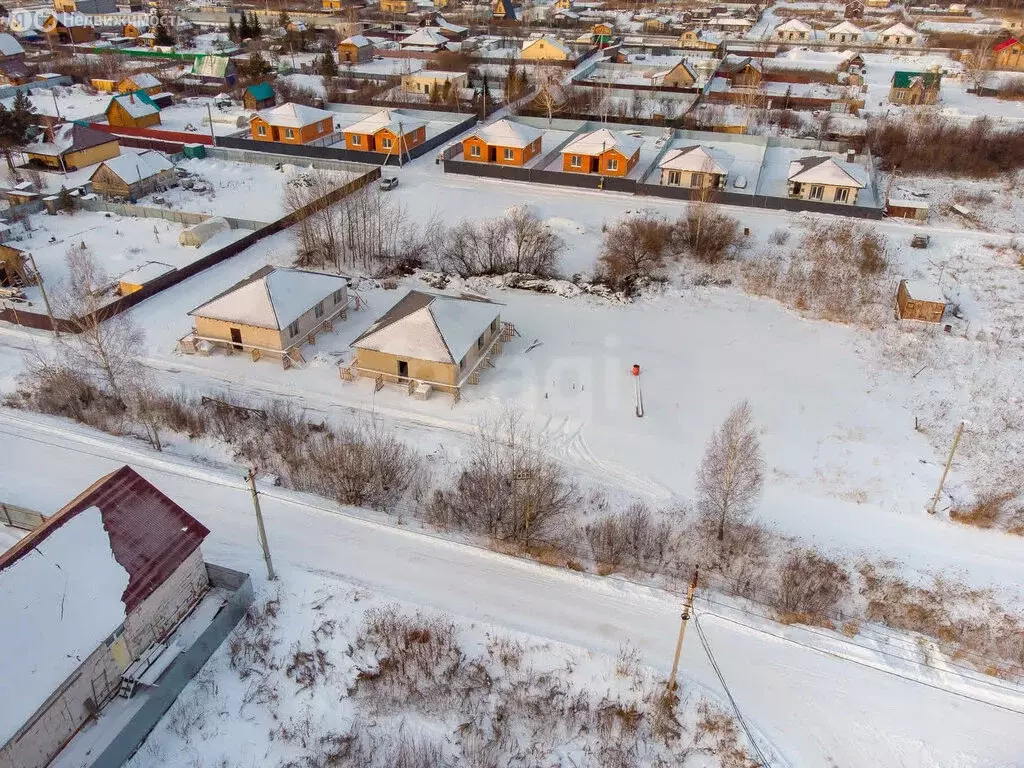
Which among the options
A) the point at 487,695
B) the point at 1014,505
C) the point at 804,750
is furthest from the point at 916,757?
the point at 1014,505

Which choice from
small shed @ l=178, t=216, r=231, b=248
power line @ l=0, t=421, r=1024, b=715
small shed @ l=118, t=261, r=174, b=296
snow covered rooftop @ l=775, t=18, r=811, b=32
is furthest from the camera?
snow covered rooftop @ l=775, t=18, r=811, b=32

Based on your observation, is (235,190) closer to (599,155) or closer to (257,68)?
(599,155)

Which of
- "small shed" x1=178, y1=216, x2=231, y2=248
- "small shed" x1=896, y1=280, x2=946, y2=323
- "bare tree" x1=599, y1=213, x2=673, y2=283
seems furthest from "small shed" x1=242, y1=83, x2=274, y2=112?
"small shed" x1=896, y1=280, x2=946, y2=323

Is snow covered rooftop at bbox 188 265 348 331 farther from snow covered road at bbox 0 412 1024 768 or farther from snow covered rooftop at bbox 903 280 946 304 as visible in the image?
snow covered rooftop at bbox 903 280 946 304

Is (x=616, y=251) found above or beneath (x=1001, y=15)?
beneath

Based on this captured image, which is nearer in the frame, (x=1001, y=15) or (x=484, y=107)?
(x=484, y=107)

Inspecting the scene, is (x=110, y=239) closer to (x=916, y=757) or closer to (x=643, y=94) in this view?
(x=916, y=757)

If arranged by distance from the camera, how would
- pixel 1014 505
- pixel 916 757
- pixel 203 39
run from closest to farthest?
pixel 916 757 → pixel 1014 505 → pixel 203 39

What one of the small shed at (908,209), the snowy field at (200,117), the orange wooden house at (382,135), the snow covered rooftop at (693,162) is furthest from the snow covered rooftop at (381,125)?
the small shed at (908,209)
